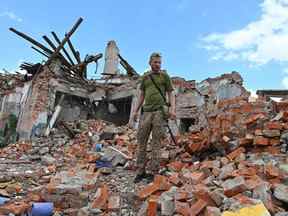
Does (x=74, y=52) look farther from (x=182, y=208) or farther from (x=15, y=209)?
(x=182, y=208)

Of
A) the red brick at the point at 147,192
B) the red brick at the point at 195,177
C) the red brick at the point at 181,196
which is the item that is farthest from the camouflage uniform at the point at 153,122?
the red brick at the point at 181,196

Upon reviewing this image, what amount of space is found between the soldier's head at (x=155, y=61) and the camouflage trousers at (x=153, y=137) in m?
0.62

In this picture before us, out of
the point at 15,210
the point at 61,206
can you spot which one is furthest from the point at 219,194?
the point at 15,210

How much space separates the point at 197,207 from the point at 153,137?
1625mm

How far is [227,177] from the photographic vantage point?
3.67 meters

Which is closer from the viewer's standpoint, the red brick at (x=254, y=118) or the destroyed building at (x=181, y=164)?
the destroyed building at (x=181, y=164)

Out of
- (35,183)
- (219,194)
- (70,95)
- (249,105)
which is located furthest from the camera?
(70,95)

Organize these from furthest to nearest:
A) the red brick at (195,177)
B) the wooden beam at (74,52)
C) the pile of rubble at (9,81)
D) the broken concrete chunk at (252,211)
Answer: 1. the pile of rubble at (9,81)
2. the wooden beam at (74,52)
3. the red brick at (195,177)
4. the broken concrete chunk at (252,211)

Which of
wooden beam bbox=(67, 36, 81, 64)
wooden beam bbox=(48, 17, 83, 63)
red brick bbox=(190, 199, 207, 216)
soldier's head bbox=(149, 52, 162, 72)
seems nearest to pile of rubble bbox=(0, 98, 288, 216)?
red brick bbox=(190, 199, 207, 216)

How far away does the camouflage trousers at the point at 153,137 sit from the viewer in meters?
4.43

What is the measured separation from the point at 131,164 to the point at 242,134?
71.6 inches

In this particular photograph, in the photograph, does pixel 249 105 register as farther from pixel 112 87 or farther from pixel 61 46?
pixel 61 46

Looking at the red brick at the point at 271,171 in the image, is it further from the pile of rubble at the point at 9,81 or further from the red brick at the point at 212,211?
the pile of rubble at the point at 9,81

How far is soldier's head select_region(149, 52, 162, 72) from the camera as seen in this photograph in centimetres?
452
